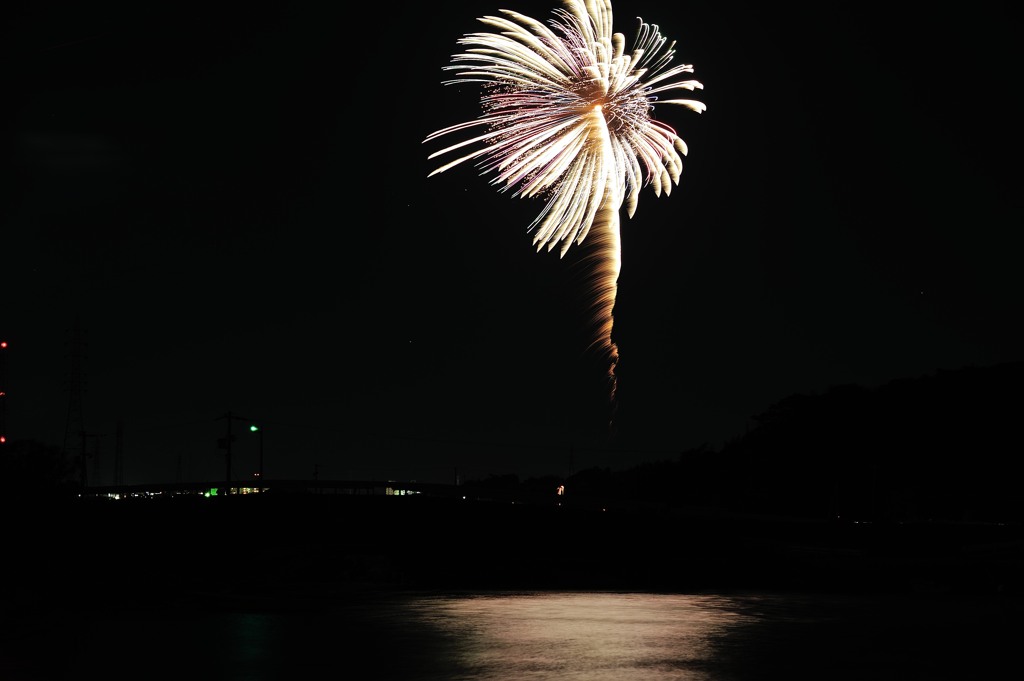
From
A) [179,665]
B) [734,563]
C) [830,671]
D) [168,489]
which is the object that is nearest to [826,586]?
[734,563]

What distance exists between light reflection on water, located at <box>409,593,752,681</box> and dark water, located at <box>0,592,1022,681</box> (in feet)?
0.17

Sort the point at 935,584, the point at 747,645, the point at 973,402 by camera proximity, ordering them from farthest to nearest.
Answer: the point at 973,402, the point at 935,584, the point at 747,645

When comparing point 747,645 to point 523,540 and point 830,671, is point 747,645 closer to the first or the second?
point 830,671

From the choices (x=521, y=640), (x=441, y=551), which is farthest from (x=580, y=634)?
(x=441, y=551)

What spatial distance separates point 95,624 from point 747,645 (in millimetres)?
15886

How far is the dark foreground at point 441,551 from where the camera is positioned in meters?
41.4

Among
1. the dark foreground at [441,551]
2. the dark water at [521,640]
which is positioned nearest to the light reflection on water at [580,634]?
the dark water at [521,640]

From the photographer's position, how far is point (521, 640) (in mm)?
22625

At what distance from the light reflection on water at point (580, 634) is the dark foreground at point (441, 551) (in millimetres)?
7534

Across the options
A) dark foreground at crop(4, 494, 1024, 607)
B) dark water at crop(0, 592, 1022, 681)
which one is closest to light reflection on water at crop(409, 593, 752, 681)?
dark water at crop(0, 592, 1022, 681)

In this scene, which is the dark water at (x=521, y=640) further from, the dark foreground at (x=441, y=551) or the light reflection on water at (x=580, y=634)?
the dark foreground at (x=441, y=551)

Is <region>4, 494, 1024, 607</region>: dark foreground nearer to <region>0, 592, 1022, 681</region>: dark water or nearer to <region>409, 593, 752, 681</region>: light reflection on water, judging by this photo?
<region>0, 592, 1022, 681</region>: dark water

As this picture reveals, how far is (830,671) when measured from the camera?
1908cm

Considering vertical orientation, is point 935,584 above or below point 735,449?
below
